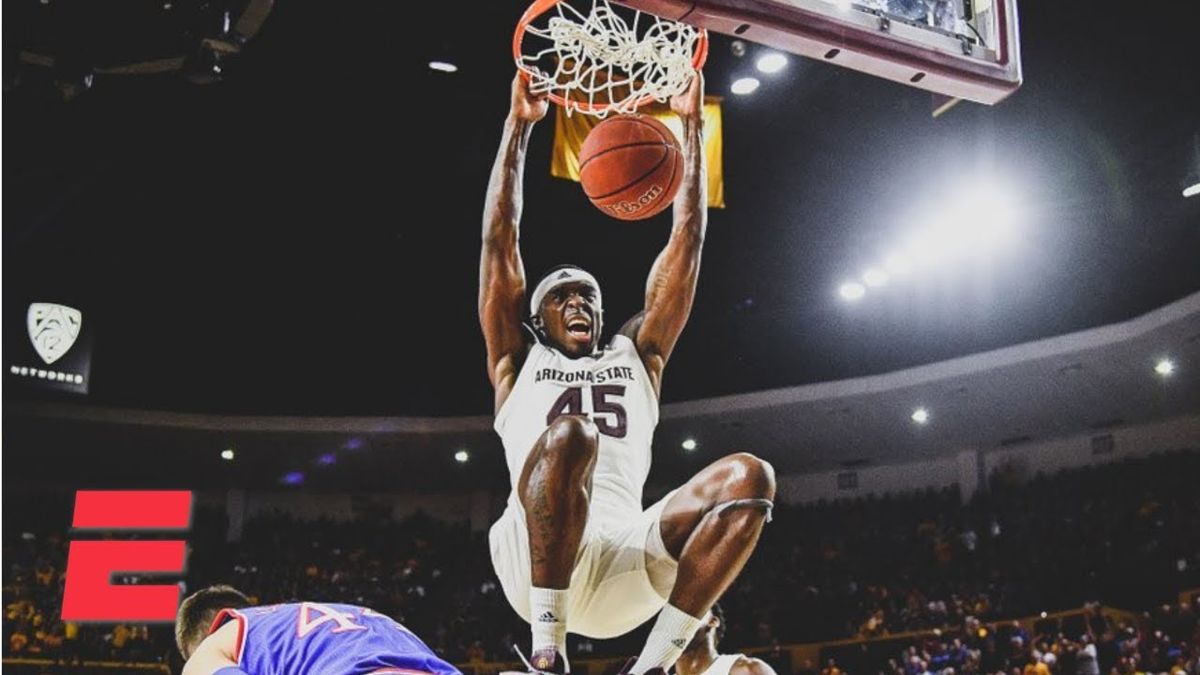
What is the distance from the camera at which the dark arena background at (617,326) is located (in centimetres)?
983

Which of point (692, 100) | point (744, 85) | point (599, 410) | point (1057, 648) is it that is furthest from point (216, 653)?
point (1057, 648)

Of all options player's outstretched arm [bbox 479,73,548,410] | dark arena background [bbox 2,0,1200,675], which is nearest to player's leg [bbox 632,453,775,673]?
player's outstretched arm [bbox 479,73,548,410]

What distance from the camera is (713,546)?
10.4 ft

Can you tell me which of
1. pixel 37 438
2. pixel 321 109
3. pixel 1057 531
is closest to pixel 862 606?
pixel 1057 531

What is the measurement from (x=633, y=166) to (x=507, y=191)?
43 centimetres

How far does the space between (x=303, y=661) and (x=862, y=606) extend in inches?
582

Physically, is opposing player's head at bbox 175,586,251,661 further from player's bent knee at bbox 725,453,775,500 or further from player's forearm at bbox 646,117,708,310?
player's forearm at bbox 646,117,708,310

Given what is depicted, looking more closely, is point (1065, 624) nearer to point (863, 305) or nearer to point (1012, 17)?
point (863, 305)

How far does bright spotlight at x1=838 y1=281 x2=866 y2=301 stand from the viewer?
49.2 feet


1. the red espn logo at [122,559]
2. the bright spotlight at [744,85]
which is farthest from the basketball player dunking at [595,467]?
the red espn logo at [122,559]

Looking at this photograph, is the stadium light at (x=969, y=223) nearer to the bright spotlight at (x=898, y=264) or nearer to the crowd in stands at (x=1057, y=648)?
the bright spotlight at (x=898, y=264)

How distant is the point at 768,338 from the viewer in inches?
672

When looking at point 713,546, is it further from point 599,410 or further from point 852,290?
point 852,290

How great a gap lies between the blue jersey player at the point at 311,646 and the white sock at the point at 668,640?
1.33 meters
